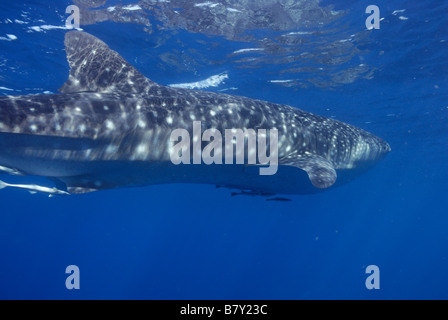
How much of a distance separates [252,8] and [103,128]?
9967 millimetres

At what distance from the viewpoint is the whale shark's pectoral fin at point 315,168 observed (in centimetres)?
558

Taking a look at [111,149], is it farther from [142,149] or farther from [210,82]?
[210,82]

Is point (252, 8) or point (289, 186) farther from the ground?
point (252, 8)

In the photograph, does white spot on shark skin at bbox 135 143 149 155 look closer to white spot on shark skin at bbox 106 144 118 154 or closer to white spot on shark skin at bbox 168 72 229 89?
white spot on shark skin at bbox 106 144 118 154

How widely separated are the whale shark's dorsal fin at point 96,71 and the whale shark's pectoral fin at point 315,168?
3358 millimetres

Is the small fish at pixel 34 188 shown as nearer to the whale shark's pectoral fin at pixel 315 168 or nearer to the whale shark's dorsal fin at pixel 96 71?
the whale shark's dorsal fin at pixel 96 71

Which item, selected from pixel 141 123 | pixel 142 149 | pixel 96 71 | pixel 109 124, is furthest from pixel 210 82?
pixel 109 124

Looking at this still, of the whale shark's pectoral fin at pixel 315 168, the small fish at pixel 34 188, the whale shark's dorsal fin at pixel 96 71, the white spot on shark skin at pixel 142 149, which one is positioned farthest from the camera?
the whale shark's dorsal fin at pixel 96 71

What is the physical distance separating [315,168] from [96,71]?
4.66 metres

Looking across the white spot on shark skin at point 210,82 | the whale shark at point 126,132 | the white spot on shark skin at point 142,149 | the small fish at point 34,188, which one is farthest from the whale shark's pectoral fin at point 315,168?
the white spot on shark skin at point 210,82

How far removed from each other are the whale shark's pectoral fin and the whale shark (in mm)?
21

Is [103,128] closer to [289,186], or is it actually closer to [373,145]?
[289,186]
